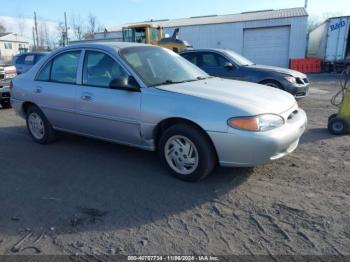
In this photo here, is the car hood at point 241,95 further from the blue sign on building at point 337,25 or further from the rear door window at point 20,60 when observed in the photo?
the blue sign on building at point 337,25

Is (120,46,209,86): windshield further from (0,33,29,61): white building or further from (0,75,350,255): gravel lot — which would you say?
(0,33,29,61): white building

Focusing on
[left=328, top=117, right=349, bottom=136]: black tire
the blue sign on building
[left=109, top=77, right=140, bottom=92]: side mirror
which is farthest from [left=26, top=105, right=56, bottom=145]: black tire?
the blue sign on building

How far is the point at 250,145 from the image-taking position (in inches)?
136

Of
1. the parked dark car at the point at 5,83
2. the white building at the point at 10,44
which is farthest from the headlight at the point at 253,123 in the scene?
the white building at the point at 10,44

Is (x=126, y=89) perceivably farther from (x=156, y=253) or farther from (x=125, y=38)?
(x=125, y=38)

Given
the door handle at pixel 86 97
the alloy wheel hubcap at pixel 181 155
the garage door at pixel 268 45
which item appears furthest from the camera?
the garage door at pixel 268 45

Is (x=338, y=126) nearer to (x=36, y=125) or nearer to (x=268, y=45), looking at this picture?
(x=36, y=125)

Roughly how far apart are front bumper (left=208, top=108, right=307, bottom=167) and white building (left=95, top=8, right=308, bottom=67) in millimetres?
24627

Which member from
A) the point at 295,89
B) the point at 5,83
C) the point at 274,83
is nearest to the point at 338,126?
the point at 295,89

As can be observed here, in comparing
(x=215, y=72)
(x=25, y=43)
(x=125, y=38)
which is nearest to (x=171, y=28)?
(x=125, y=38)

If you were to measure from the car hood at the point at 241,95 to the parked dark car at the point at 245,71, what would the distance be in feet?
14.2

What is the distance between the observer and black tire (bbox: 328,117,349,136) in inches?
227

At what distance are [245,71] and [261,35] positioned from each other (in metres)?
20.1

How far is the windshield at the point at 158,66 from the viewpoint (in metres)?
4.28
